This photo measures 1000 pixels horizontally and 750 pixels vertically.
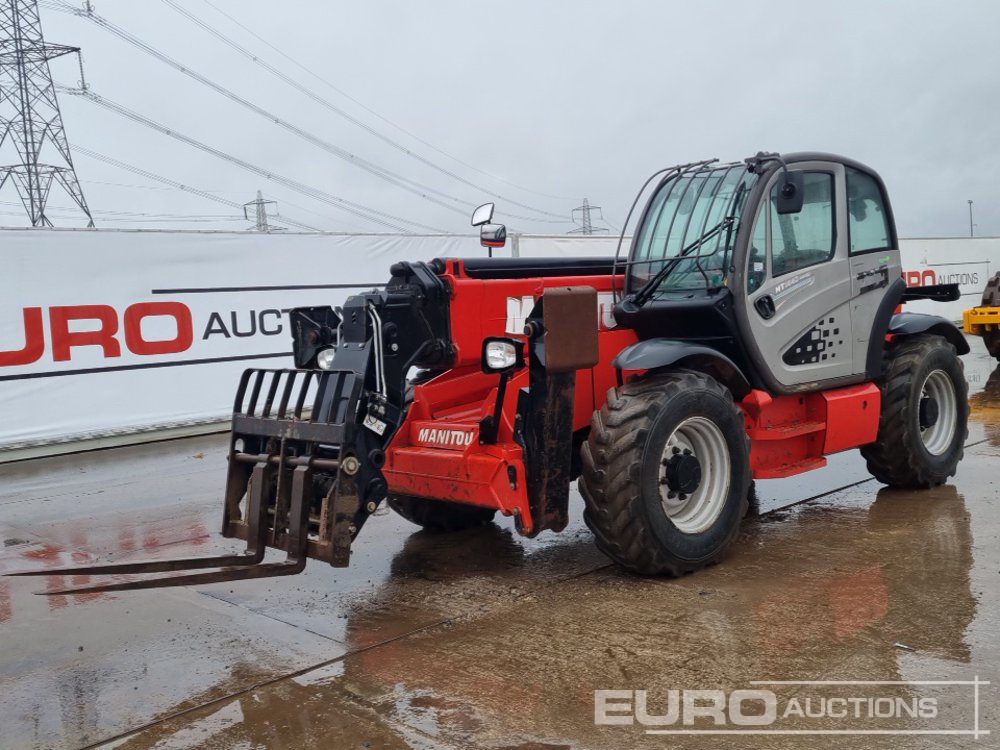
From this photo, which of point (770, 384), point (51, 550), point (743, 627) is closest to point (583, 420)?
point (770, 384)

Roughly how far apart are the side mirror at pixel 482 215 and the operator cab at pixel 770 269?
3.22 feet

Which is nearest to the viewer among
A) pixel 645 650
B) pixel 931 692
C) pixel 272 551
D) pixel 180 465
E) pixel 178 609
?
pixel 931 692

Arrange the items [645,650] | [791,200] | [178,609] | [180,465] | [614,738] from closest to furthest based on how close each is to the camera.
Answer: [614,738]
[645,650]
[178,609]
[791,200]
[180,465]

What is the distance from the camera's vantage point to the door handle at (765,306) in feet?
19.7

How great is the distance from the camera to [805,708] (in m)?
3.81

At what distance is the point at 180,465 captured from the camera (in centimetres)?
1020

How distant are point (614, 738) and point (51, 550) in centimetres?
481

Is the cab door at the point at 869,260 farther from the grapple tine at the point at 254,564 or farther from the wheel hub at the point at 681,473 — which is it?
the grapple tine at the point at 254,564

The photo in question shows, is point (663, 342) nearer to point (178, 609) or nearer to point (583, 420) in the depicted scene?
point (583, 420)

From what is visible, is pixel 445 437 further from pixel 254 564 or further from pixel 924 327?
pixel 924 327

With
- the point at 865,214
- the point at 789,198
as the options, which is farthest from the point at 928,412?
the point at 789,198

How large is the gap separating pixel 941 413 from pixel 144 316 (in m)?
8.69

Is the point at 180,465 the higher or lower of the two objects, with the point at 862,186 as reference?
lower

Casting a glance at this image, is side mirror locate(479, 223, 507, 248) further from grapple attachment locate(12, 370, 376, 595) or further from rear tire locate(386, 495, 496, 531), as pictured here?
rear tire locate(386, 495, 496, 531)
